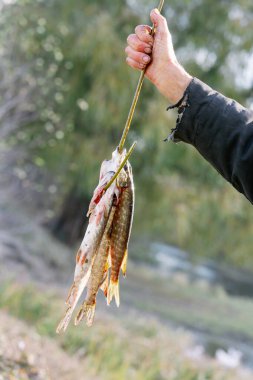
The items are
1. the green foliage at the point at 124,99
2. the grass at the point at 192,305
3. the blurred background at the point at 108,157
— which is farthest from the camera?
the grass at the point at 192,305

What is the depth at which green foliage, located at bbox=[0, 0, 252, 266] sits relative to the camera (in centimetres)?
1050

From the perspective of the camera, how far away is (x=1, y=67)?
894 cm

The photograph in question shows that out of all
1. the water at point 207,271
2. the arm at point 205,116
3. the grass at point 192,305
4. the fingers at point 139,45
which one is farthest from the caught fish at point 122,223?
the water at point 207,271

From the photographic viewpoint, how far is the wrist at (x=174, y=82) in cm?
232

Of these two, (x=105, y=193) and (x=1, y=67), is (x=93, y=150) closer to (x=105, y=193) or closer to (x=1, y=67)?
(x=1, y=67)

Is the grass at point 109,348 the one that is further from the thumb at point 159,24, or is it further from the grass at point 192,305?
the grass at point 192,305

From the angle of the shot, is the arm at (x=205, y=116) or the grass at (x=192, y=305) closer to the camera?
the arm at (x=205, y=116)

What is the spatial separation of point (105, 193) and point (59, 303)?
584 centimetres

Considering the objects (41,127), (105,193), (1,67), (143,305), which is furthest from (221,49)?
(105,193)

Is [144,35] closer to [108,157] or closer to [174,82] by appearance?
[174,82]

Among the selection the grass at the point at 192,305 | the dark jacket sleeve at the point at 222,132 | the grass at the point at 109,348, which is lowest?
the grass at the point at 192,305

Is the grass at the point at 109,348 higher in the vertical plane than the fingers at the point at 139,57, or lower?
lower

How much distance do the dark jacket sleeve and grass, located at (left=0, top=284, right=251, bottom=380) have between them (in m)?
3.60

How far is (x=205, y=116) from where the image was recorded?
2.17 metres
